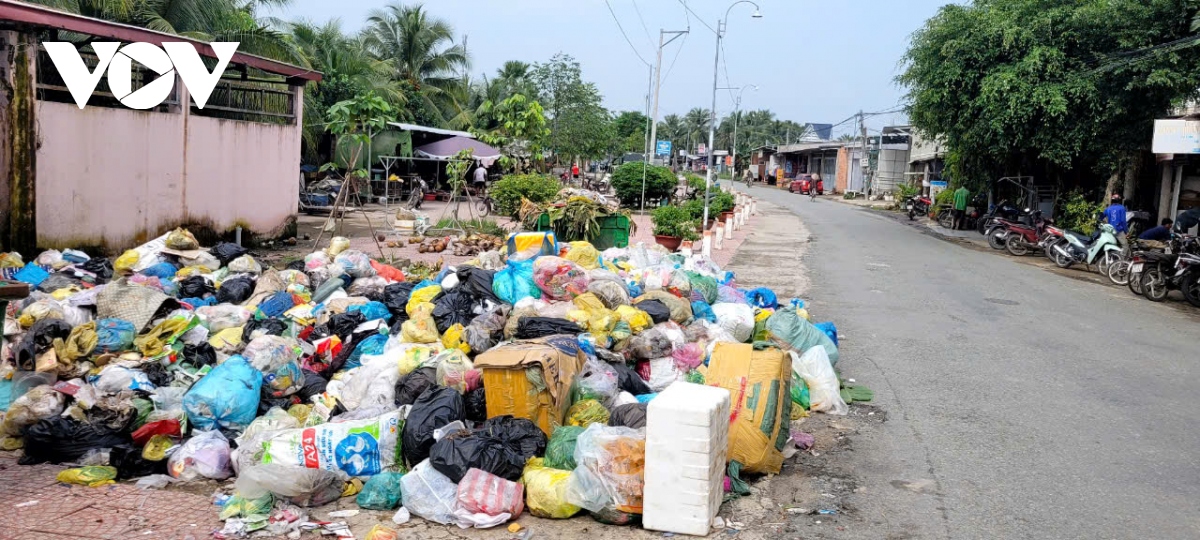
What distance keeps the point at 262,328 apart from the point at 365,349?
109cm

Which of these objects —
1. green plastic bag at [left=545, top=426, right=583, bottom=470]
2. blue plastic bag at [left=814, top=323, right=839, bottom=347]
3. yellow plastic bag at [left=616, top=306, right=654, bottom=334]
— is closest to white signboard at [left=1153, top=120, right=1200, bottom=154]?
blue plastic bag at [left=814, top=323, right=839, bottom=347]

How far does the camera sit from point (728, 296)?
9852mm

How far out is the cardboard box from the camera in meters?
5.42

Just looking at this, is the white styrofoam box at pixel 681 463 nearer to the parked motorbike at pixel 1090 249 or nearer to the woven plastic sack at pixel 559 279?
the woven plastic sack at pixel 559 279

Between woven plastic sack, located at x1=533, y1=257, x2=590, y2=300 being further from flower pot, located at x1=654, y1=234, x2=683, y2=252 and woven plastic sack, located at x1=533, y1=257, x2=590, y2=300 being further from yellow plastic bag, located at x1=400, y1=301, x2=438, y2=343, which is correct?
flower pot, located at x1=654, y1=234, x2=683, y2=252

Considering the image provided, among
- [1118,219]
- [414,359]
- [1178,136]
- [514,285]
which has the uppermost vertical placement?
[1178,136]

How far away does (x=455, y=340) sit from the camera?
7.05 metres

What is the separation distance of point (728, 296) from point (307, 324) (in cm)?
441

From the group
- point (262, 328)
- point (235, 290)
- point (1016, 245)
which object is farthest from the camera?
point (1016, 245)

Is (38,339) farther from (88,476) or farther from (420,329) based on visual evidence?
(420,329)

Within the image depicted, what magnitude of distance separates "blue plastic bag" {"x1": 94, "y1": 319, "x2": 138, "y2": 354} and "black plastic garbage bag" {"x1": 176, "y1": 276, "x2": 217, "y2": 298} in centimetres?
202

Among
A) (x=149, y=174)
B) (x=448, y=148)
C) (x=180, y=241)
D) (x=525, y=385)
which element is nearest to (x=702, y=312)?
(x=525, y=385)

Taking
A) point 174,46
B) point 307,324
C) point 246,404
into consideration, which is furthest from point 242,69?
point 246,404

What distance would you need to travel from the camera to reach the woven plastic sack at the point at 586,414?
5.67 metres
